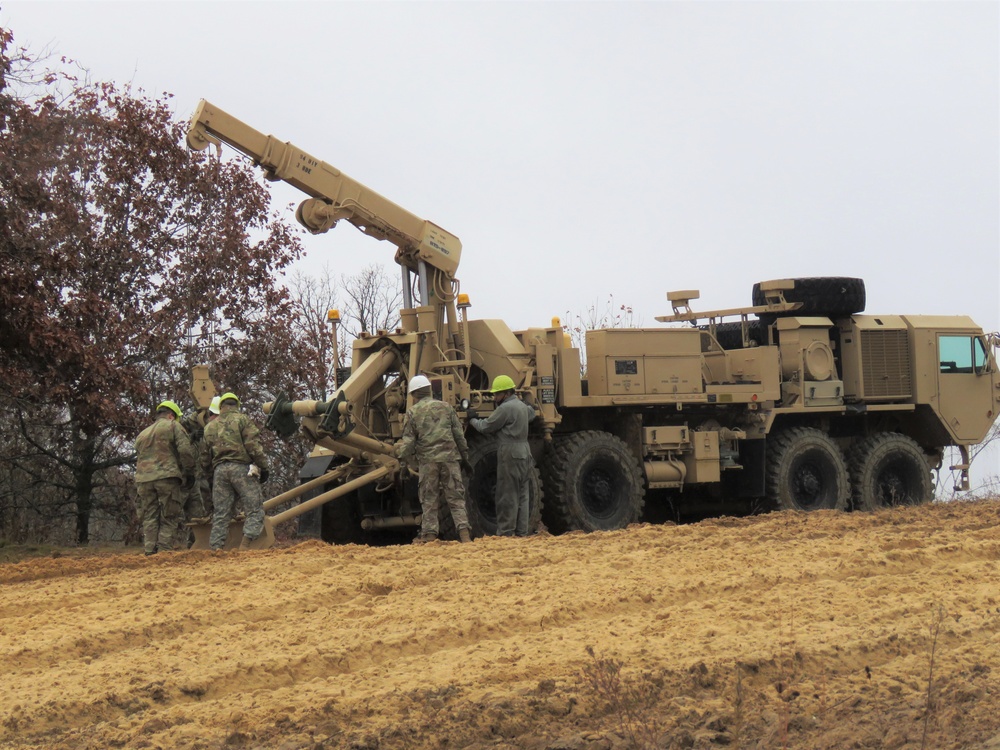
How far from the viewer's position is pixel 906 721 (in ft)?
21.4

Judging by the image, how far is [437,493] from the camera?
46.8 feet

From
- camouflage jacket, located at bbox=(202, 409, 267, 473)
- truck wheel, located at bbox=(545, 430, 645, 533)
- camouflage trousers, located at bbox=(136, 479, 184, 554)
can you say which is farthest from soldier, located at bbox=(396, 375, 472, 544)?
camouflage trousers, located at bbox=(136, 479, 184, 554)

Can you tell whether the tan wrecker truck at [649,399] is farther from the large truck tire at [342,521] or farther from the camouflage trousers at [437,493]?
the camouflage trousers at [437,493]

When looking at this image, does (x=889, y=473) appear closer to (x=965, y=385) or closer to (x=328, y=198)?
(x=965, y=385)

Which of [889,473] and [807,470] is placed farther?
[889,473]

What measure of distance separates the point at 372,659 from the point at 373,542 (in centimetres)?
780

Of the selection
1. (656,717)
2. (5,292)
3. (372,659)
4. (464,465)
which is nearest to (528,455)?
(464,465)

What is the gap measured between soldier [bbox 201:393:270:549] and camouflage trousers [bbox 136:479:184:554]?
2.29 ft

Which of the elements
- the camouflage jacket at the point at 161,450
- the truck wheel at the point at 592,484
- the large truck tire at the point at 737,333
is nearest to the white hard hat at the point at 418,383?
the truck wheel at the point at 592,484

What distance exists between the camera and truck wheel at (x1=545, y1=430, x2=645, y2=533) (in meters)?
15.8

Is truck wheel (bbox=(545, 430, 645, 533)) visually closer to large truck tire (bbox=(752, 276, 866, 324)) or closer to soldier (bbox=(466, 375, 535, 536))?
soldier (bbox=(466, 375, 535, 536))

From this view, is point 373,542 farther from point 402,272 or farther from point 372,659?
point 372,659

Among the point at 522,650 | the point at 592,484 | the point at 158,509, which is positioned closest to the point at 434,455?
the point at 592,484

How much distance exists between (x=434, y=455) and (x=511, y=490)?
1.08 m
